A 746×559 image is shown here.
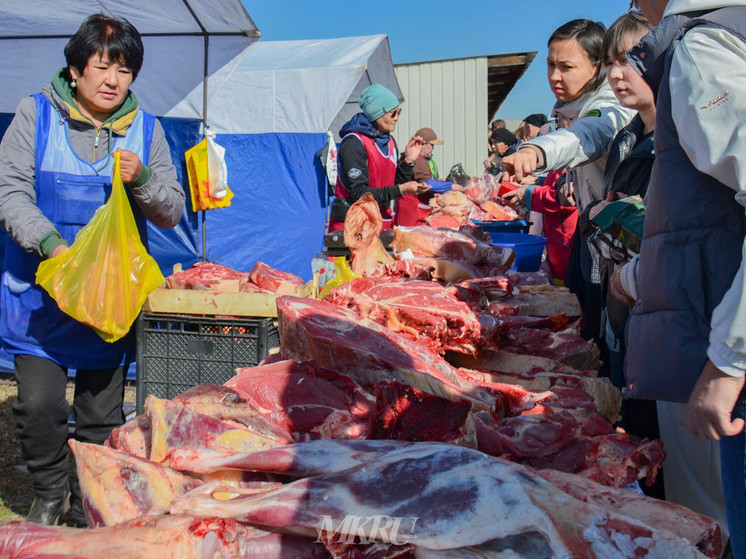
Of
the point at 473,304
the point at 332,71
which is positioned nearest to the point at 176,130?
the point at 332,71

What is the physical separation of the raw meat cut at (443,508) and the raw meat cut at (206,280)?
2.49m

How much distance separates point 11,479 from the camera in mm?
4332

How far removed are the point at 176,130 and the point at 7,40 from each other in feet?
6.28

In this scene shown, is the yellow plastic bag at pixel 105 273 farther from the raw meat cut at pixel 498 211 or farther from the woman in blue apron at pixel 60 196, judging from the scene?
the raw meat cut at pixel 498 211

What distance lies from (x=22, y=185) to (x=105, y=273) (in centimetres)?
64

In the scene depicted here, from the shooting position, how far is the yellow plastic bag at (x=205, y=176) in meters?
7.26

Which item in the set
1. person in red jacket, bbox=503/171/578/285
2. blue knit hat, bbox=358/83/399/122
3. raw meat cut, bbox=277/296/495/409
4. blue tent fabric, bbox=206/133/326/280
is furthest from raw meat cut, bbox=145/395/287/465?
blue tent fabric, bbox=206/133/326/280

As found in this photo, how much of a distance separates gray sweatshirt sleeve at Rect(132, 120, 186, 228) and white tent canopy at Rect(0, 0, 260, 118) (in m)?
3.29

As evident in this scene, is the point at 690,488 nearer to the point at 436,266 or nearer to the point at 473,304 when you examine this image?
the point at 473,304

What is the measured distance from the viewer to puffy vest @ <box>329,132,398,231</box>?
20.8 ft

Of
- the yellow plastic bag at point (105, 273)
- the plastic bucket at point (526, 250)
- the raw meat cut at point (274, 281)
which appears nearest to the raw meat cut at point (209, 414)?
the yellow plastic bag at point (105, 273)

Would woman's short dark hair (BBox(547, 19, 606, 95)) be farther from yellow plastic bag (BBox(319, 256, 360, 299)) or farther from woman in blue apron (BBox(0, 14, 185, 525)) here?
woman in blue apron (BBox(0, 14, 185, 525))

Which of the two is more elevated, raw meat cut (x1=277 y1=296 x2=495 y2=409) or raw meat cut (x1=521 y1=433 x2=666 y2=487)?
raw meat cut (x1=277 y1=296 x2=495 y2=409)

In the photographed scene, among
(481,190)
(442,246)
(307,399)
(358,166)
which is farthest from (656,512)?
(481,190)
